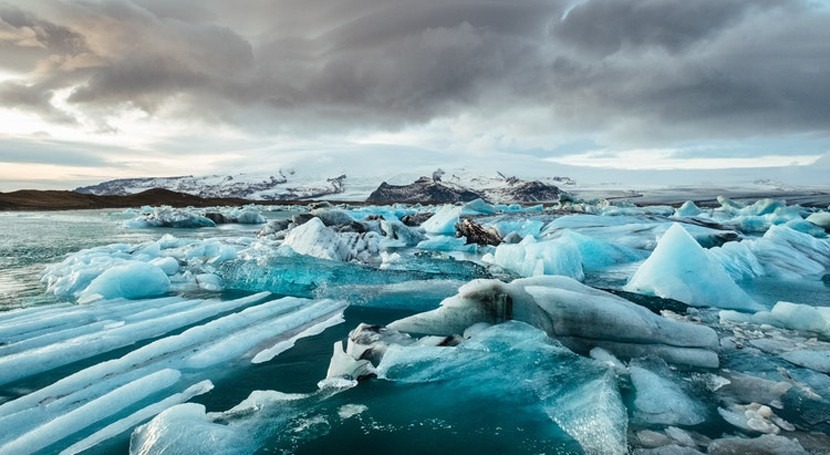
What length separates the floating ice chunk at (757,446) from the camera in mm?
1945

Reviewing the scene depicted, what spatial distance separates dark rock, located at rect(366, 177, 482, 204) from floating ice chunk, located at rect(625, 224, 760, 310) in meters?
87.2

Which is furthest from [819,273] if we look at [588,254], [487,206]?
[487,206]

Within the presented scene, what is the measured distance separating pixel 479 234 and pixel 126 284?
8.87m

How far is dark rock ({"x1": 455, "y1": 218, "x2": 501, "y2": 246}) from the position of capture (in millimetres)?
11969

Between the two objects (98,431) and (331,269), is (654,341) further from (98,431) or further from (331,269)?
(331,269)

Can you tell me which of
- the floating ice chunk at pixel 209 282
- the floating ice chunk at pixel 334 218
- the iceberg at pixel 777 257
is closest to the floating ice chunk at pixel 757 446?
the floating ice chunk at pixel 209 282

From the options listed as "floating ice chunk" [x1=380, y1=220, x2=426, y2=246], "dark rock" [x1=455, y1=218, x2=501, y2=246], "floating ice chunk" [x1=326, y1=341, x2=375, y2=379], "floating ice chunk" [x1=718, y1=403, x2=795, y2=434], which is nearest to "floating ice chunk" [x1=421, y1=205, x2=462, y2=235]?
"floating ice chunk" [x1=380, y1=220, x2=426, y2=246]

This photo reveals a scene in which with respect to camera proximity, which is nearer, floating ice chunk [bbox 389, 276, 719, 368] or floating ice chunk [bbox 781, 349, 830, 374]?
floating ice chunk [bbox 781, 349, 830, 374]

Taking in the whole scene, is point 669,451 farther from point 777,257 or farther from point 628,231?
point 628,231

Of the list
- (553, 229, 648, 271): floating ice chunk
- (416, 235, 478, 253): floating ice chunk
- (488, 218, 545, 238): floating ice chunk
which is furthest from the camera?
(488, 218, 545, 238): floating ice chunk

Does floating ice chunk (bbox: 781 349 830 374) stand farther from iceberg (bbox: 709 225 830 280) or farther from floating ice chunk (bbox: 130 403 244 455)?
iceberg (bbox: 709 225 830 280)

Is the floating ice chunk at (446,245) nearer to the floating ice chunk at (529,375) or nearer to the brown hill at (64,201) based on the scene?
the floating ice chunk at (529,375)

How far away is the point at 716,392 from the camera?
8.50 ft

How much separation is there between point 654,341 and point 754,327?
1.62 m
